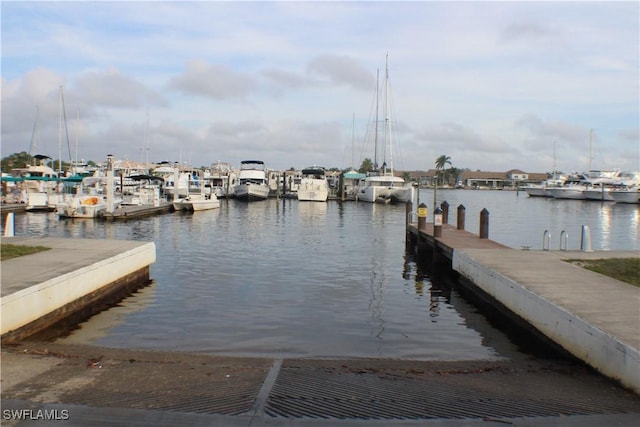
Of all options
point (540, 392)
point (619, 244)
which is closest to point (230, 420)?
point (540, 392)

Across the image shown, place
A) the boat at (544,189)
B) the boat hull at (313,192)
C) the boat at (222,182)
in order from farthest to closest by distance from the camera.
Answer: the boat at (544,189)
the boat at (222,182)
the boat hull at (313,192)

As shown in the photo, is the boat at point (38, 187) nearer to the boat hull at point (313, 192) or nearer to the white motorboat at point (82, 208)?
the white motorboat at point (82, 208)

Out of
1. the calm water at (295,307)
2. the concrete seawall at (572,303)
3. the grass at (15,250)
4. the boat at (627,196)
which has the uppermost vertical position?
the boat at (627,196)

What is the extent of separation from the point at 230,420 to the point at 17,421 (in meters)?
2.08

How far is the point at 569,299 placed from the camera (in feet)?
32.6

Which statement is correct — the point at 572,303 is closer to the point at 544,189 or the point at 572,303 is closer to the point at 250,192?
the point at 250,192

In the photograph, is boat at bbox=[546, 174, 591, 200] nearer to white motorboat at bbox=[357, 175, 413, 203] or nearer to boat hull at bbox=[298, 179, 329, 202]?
white motorboat at bbox=[357, 175, 413, 203]

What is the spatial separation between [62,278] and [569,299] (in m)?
9.60

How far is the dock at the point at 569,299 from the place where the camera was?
24.3 feet

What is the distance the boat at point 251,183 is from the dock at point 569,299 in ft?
175

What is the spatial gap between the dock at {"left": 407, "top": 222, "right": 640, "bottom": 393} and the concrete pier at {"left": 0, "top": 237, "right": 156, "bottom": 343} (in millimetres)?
8890

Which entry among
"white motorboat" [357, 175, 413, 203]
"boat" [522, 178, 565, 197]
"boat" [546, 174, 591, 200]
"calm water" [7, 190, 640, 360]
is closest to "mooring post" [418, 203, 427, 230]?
"calm water" [7, 190, 640, 360]

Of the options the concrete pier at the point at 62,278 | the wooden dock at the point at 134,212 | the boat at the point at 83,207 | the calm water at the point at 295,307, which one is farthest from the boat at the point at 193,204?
the concrete pier at the point at 62,278

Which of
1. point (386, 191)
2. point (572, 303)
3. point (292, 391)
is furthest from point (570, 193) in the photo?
point (292, 391)
